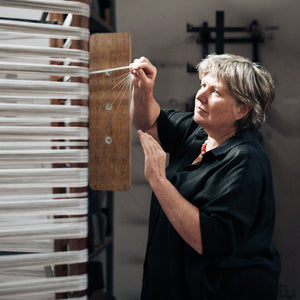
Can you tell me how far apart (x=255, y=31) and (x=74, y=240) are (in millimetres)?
1727

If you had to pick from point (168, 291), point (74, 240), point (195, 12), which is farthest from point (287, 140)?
point (74, 240)

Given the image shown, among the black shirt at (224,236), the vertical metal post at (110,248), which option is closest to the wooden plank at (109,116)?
the black shirt at (224,236)

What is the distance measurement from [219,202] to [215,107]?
0.34 m

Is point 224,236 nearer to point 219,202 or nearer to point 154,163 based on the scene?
point 219,202

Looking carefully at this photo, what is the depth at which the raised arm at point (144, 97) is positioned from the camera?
3.83 ft

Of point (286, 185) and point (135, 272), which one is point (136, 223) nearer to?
point (135, 272)

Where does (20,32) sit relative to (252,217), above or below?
above

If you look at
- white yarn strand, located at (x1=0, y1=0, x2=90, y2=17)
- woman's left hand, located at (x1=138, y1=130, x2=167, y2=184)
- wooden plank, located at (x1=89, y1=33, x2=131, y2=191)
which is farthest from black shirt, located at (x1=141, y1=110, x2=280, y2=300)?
white yarn strand, located at (x1=0, y1=0, x2=90, y2=17)

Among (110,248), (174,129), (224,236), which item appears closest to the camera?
(224,236)

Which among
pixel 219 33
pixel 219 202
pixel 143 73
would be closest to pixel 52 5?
pixel 143 73

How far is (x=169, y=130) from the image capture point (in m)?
1.43

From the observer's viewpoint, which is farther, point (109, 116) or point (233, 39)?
point (233, 39)

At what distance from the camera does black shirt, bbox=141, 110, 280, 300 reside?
1.02 metres

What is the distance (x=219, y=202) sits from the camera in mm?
1023
